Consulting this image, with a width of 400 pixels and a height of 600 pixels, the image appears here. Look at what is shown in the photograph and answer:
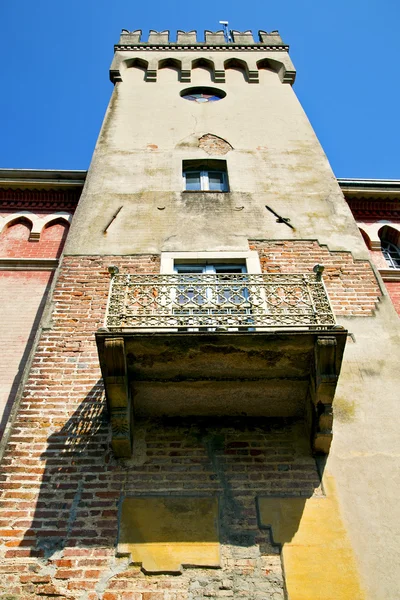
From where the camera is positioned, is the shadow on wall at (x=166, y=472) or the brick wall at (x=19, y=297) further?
the brick wall at (x=19, y=297)

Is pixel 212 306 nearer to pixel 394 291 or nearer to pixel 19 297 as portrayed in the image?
pixel 19 297

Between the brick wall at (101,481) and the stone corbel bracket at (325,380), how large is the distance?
0.40m

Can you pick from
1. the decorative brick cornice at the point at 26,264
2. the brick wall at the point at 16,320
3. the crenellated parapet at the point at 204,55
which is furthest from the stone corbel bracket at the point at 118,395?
the crenellated parapet at the point at 204,55

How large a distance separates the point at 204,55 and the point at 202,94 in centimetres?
257

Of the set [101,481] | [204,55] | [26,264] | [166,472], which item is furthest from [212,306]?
[204,55]

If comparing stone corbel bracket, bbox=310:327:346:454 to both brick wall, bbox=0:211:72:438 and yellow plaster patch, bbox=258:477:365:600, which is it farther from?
brick wall, bbox=0:211:72:438

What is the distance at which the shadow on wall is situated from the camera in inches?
210

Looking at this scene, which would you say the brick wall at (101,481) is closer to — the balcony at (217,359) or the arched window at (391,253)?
the balcony at (217,359)

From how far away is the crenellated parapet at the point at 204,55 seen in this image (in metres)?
15.1

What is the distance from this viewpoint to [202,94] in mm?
14406

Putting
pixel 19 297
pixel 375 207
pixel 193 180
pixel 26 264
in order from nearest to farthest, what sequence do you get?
pixel 19 297, pixel 26 264, pixel 193 180, pixel 375 207

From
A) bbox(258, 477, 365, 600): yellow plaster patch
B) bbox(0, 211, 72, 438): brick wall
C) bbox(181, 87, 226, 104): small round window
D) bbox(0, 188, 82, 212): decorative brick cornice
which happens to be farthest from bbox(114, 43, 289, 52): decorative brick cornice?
bbox(258, 477, 365, 600): yellow plaster patch

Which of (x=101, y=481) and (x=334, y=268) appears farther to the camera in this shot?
(x=334, y=268)

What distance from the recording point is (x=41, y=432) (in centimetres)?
618
